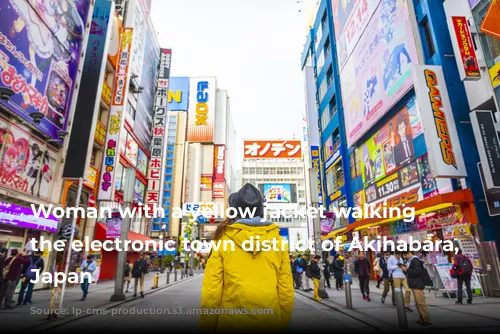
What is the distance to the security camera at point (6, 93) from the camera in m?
12.0

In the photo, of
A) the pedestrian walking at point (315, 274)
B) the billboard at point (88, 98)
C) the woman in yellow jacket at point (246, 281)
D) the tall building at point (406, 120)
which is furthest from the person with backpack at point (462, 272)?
the billboard at point (88, 98)

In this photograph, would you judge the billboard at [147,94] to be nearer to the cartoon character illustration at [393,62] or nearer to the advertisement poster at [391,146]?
the advertisement poster at [391,146]

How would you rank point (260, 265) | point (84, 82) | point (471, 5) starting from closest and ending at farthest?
point (260, 265) < point (471, 5) < point (84, 82)

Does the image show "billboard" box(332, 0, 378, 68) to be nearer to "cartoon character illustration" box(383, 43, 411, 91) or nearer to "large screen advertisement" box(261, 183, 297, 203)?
"cartoon character illustration" box(383, 43, 411, 91)

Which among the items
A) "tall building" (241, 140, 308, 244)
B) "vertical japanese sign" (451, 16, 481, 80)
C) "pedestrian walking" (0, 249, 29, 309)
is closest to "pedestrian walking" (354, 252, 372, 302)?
"vertical japanese sign" (451, 16, 481, 80)

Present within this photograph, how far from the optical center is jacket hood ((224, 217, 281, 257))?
247 centimetres

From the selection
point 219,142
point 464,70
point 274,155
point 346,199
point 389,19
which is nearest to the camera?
point 464,70

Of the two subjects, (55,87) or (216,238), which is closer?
(216,238)

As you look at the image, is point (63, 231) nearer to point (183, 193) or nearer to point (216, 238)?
point (216, 238)

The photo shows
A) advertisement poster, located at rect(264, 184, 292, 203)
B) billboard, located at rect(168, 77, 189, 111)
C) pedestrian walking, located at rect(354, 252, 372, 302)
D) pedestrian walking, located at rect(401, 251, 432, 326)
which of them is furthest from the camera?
billboard, located at rect(168, 77, 189, 111)

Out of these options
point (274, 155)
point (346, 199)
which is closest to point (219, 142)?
point (274, 155)

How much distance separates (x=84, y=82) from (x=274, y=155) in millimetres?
40824

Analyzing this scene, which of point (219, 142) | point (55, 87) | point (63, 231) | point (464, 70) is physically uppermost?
point (219, 142)

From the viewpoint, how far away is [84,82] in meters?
17.8
